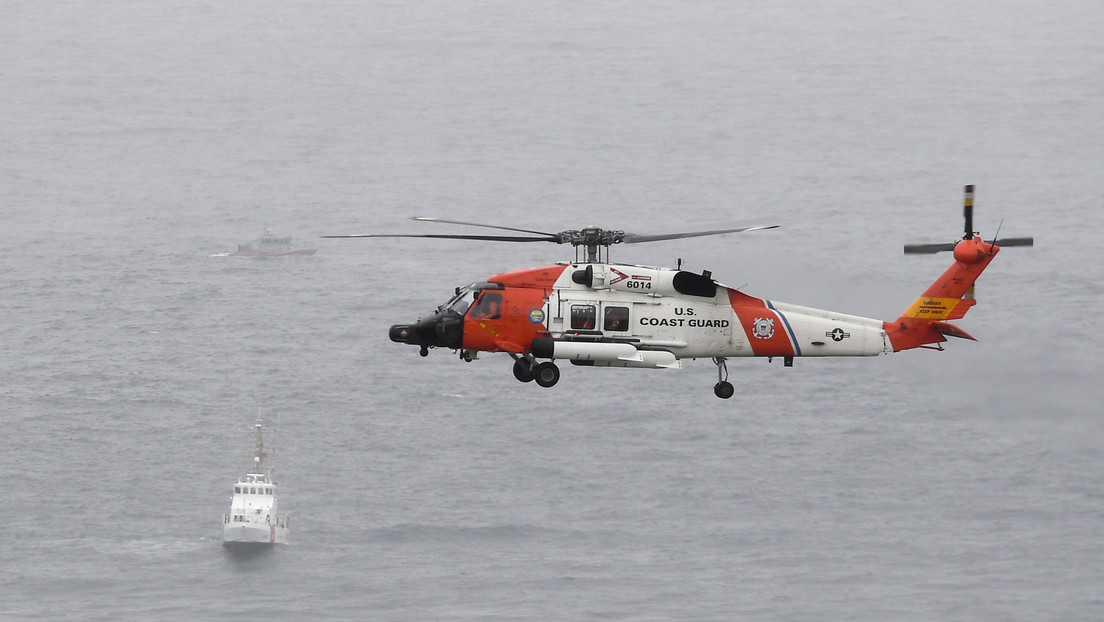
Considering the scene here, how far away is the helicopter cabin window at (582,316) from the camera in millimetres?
62031

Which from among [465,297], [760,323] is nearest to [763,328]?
[760,323]

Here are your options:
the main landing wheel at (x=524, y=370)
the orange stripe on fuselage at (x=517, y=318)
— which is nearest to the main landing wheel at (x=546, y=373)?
the main landing wheel at (x=524, y=370)

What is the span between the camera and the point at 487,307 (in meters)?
62.1

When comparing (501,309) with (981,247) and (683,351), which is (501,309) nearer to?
(683,351)

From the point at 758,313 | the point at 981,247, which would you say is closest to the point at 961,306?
the point at 981,247

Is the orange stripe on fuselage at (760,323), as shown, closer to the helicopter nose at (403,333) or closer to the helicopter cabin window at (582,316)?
the helicopter cabin window at (582,316)

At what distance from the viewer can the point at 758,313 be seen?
6294cm

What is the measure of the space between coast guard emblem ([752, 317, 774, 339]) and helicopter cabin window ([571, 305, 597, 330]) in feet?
17.9

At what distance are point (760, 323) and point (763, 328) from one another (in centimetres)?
20

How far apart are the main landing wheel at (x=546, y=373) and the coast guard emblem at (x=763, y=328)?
22.3 ft

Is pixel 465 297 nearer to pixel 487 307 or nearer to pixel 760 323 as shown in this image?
pixel 487 307

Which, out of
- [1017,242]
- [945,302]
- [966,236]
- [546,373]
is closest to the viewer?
[1017,242]

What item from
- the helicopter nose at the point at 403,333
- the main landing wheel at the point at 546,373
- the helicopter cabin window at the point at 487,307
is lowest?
the main landing wheel at the point at 546,373

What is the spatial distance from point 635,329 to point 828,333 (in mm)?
6650
